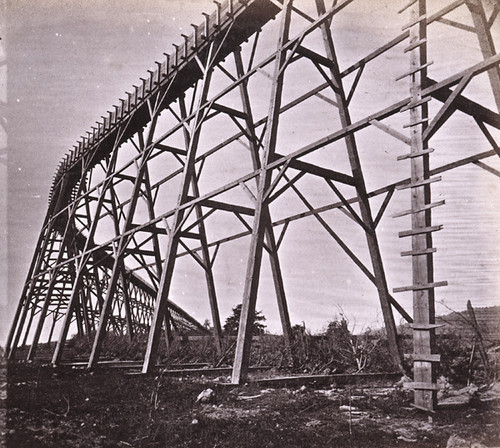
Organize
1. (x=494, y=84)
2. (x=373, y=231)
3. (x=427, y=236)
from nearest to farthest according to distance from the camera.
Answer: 1. (x=427, y=236)
2. (x=494, y=84)
3. (x=373, y=231)

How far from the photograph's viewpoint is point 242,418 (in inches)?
156

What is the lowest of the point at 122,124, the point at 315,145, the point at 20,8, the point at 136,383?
the point at 136,383

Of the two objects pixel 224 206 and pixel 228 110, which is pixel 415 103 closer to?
pixel 224 206

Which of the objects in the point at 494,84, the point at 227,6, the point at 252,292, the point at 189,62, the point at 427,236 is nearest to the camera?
the point at 427,236

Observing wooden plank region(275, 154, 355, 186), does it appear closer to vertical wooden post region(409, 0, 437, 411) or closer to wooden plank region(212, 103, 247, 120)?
vertical wooden post region(409, 0, 437, 411)

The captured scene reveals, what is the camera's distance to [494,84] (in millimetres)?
4395

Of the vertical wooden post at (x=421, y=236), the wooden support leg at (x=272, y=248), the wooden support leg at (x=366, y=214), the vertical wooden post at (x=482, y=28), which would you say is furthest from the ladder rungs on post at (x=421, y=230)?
the wooden support leg at (x=272, y=248)

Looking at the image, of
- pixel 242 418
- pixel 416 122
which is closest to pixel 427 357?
pixel 242 418

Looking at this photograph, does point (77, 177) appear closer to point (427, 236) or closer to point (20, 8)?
point (20, 8)

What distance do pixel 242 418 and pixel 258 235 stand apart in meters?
2.16

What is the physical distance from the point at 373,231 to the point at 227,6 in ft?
15.9

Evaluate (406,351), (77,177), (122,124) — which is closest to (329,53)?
(406,351)

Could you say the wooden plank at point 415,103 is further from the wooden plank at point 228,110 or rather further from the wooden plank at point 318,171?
the wooden plank at point 228,110

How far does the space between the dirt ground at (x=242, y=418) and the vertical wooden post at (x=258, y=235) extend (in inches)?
14.1
